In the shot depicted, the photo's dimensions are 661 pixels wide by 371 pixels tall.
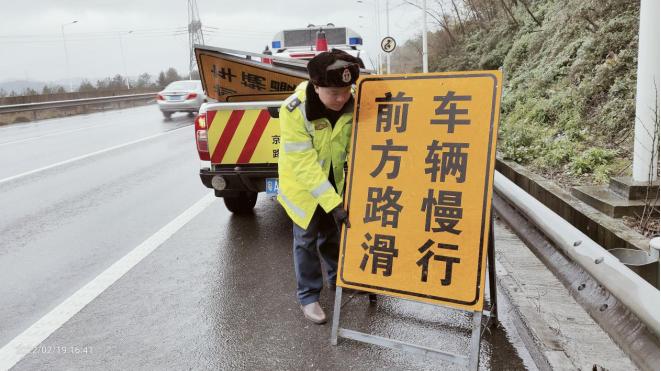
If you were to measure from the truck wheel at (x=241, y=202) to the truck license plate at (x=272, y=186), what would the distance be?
981mm

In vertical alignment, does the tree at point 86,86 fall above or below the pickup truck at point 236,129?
below

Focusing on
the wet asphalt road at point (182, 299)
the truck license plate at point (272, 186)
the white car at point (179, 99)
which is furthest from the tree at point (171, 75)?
the truck license plate at point (272, 186)

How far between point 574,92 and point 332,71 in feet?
21.0

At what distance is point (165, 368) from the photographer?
320 cm

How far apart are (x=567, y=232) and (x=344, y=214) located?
48.8 inches

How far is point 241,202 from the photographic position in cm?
654

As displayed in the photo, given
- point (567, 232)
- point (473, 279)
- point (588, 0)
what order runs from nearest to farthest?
1. point (567, 232)
2. point (473, 279)
3. point (588, 0)

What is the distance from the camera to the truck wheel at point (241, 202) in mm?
6477

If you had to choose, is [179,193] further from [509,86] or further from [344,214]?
[509,86]

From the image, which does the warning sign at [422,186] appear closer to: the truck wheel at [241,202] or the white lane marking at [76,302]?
the white lane marking at [76,302]

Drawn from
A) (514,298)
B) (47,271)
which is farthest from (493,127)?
(47,271)

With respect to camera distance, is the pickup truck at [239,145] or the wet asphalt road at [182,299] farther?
the pickup truck at [239,145]

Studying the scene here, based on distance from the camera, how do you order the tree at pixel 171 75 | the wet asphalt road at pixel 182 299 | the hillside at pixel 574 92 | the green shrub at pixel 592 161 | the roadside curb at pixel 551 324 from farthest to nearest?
the tree at pixel 171 75 < the hillside at pixel 574 92 < the green shrub at pixel 592 161 < the wet asphalt road at pixel 182 299 < the roadside curb at pixel 551 324

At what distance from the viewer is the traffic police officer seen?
10.6 ft
